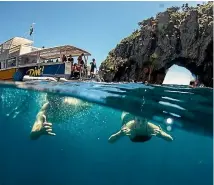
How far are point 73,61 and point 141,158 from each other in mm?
9808

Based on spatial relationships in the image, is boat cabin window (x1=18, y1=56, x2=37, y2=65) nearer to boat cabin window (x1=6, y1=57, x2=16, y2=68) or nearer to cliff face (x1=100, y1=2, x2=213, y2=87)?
boat cabin window (x1=6, y1=57, x2=16, y2=68)

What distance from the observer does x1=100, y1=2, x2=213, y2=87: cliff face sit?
30688mm

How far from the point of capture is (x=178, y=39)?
3291cm

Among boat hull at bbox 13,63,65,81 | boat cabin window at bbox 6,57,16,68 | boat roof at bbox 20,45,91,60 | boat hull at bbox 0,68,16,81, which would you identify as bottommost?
boat hull at bbox 0,68,16,81

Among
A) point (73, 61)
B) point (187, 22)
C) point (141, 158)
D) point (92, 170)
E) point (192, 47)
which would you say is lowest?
point (92, 170)

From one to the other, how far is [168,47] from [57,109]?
63.9 ft

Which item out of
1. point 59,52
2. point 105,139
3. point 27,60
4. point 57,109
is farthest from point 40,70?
point 105,139

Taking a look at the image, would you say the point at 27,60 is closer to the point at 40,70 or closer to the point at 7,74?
the point at 7,74

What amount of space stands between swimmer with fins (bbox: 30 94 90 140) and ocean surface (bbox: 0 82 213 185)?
0.14m

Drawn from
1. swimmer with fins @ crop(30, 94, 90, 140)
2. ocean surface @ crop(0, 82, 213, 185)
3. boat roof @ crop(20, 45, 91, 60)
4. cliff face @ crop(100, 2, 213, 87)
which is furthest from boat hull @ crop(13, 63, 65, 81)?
cliff face @ crop(100, 2, 213, 87)

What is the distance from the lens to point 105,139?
23.2 m

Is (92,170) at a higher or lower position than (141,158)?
lower

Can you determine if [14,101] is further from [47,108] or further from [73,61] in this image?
[73,61]

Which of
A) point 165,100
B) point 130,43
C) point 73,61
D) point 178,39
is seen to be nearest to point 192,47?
point 178,39
